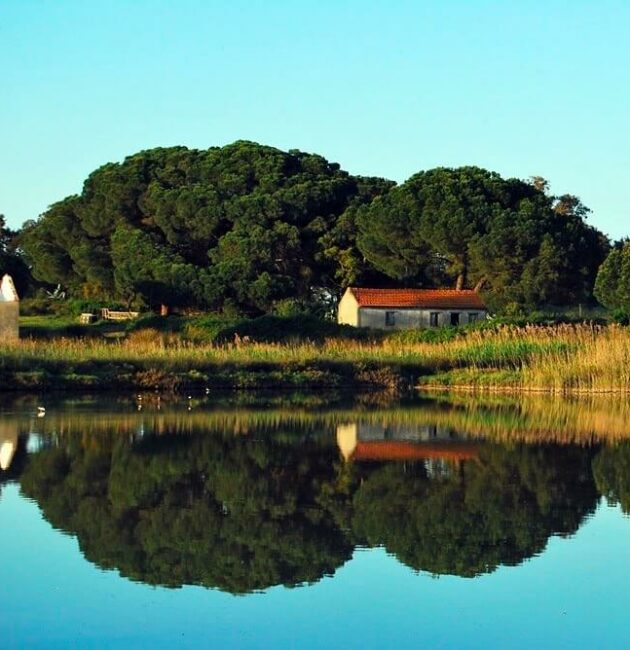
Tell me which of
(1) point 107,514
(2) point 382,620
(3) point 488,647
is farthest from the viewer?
(1) point 107,514

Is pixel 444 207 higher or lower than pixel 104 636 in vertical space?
higher

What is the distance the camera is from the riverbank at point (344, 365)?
2911cm

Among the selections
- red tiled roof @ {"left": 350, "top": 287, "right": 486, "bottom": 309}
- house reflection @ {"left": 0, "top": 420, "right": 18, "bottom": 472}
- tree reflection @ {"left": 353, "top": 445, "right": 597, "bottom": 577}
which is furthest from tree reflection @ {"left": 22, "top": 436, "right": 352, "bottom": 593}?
red tiled roof @ {"left": 350, "top": 287, "right": 486, "bottom": 309}

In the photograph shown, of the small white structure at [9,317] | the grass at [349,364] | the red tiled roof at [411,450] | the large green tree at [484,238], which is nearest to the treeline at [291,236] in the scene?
the large green tree at [484,238]

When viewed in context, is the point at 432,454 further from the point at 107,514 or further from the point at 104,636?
the point at 104,636

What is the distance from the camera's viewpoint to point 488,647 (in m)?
7.08

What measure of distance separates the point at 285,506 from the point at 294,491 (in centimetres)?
105

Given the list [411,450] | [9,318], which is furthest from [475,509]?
[9,318]

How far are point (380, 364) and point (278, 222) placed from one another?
23.7 m

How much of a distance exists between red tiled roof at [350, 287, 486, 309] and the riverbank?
55.6ft

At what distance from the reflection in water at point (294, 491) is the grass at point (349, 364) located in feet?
26.5

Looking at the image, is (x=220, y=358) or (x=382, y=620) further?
(x=220, y=358)

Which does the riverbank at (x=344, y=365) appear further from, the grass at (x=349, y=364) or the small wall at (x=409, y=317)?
the small wall at (x=409, y=317)

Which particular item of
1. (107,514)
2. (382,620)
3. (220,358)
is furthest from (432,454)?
(220,358)
